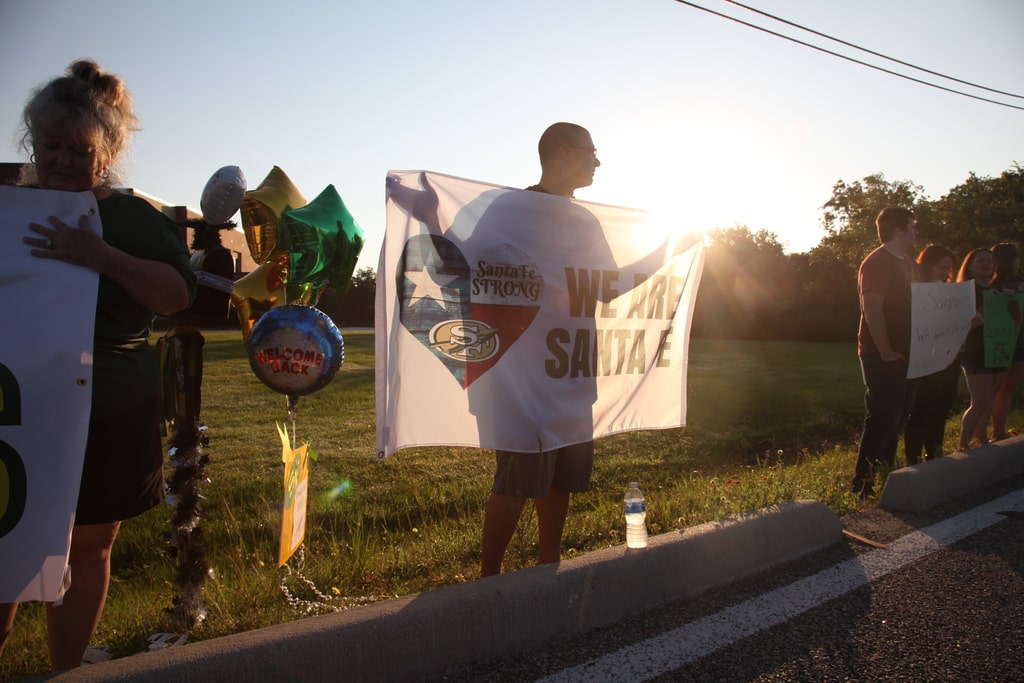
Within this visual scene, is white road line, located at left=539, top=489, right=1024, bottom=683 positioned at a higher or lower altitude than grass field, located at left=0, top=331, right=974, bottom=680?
higher

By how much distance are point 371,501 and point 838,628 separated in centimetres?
366

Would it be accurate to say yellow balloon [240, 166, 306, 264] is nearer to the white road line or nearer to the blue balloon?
the blue balloon

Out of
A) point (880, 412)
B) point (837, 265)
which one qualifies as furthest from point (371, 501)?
point (837, 265)

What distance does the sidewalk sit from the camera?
2.20 metres

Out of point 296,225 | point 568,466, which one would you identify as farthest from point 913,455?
point 296,225

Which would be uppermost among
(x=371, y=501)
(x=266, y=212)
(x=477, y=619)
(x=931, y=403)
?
(x=266, y=212)

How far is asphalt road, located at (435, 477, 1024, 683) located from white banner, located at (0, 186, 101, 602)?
1223mm

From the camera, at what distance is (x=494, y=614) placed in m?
2.68

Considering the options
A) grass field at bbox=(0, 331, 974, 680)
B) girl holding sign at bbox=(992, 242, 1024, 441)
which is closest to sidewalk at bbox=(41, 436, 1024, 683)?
grass field at bbox=(0, 331, 974, 680)

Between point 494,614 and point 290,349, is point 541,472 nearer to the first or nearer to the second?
point 494,614

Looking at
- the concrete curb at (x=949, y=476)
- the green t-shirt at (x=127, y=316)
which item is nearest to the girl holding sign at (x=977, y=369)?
the concrete curb at (x=949, y=476)

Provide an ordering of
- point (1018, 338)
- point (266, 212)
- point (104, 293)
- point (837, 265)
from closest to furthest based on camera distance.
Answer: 1. point (104, 293)
2. point (266, 212)
3. point (1018, 338)
4. point (837, 265)

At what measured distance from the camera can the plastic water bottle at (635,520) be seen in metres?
3.29

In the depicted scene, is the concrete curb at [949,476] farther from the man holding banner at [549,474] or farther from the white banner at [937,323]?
the man holding banner at [549,474]
